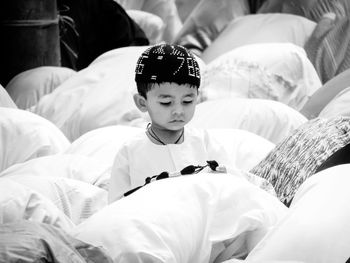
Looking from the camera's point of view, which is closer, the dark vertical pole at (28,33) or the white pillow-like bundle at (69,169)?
the white pillow-like bundle at (69,169)

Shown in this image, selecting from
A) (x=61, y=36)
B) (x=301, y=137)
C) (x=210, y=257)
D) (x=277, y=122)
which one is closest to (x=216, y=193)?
(x=210, y=257)

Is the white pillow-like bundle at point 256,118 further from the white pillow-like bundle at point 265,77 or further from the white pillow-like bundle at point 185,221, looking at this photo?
the white pillow-like bundle at point 185,221

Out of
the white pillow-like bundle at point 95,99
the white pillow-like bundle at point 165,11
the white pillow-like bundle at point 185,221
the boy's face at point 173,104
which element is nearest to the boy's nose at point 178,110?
the boy's face at point 173,104

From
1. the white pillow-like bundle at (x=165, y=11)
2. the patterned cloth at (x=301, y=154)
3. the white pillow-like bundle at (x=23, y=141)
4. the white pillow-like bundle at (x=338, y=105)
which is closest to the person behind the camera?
the patterned cloth at (x=301, y=154)

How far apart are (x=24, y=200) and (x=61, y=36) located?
130 inches

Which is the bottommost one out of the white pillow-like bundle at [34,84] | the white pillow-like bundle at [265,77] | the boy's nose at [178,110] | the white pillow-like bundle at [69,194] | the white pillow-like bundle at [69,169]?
the white pillow-like bundle at [34,84]

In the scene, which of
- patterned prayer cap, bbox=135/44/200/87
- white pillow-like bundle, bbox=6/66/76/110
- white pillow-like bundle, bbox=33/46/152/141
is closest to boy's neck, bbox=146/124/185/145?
patterned prayer cap, bbox=135/44/200/87

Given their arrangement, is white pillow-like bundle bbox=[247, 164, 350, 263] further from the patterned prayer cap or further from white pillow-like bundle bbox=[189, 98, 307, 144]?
white pillow-like bundle bbox=[189, 98, 307, 144]

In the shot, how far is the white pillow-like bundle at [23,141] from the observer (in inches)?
124

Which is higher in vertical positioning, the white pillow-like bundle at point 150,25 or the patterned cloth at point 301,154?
the patterned cloth at point 301,154

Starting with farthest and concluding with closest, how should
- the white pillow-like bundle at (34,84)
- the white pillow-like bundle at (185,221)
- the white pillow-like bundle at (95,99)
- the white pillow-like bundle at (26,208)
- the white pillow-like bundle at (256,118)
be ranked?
the white pillow-like bundle at (34,84) → the white pillow-like bundle at (95,99) → the white pillow-like bundle at (256,118) → the white pillow-like bundle at (26,208) → the white pillow-like bundle at (185,221)

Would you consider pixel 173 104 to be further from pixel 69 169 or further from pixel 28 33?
pixel 28 33

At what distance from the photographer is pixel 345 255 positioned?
183 cm

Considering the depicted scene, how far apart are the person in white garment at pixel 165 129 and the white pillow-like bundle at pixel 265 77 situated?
1504mm
